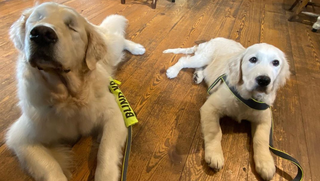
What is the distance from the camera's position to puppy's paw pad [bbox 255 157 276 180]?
1360 mm

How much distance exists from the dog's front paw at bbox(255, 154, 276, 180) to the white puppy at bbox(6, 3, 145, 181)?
34.1 inches

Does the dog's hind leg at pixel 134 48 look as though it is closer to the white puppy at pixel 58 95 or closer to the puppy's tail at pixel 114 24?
the puppy's tail at pixel 114 24

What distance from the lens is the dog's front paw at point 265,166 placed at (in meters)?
1.36

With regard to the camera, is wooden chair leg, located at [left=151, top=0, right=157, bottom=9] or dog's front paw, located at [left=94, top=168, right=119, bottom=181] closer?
dog's front paw, located at [left=94, top=168, right=119, bottom=181]

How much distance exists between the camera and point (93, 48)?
4.25 feet

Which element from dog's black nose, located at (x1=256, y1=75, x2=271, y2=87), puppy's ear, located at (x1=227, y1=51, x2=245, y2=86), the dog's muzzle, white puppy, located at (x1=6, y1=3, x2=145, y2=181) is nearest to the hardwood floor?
white puppy, located at (x1=6, y1=3, x2=145, y2=181)

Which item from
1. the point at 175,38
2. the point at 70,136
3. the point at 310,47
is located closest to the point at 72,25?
the point at 70,136

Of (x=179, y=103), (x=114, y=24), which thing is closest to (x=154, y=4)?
(x=114, y=24)

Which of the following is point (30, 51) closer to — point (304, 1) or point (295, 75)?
point (295, 75)

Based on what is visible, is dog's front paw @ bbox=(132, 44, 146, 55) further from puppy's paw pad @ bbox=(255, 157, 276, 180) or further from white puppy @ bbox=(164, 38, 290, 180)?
puppy's paw pad @ bbox=(255, 157, 276, 180)

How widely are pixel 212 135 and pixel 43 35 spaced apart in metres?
1.17

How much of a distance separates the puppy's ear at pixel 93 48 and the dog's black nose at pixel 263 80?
0.97 m

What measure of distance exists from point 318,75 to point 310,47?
851 mm

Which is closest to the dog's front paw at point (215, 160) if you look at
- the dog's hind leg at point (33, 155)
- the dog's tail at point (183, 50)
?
the dog's hind leg at point (33, 155)
